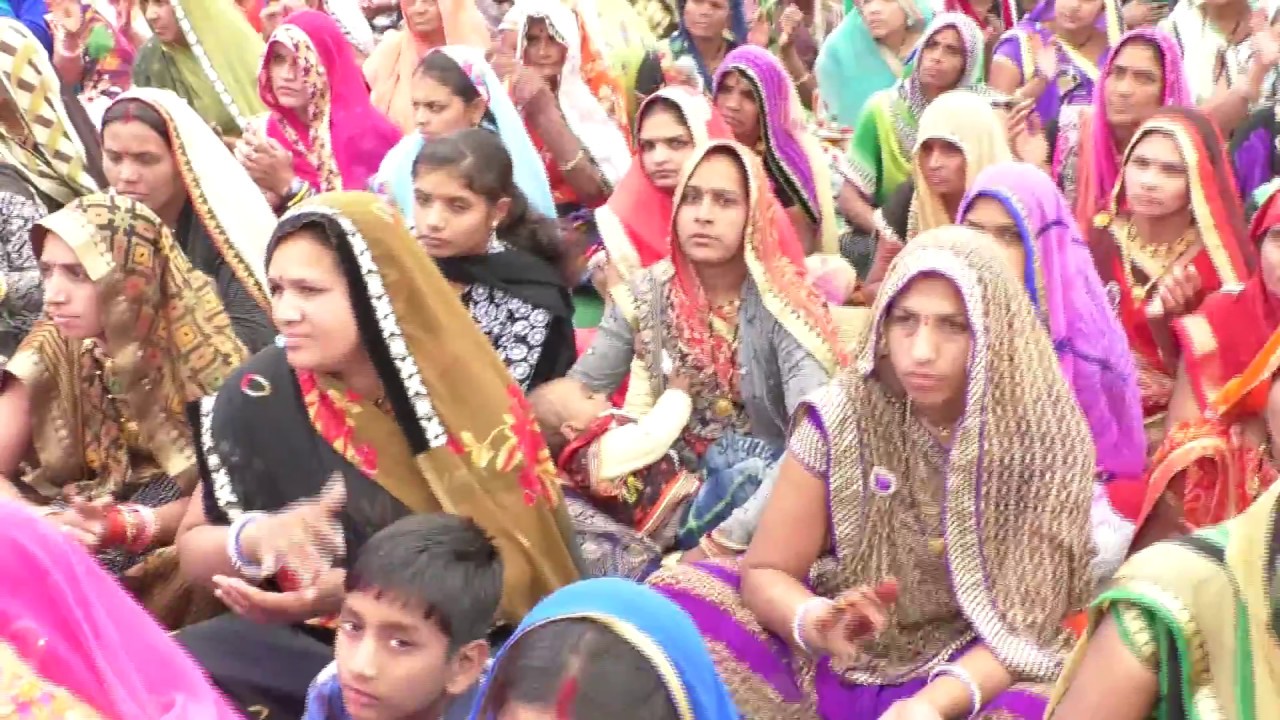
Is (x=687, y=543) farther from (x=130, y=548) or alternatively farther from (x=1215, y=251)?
(x=1215, y=251)

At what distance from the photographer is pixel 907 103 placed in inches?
203

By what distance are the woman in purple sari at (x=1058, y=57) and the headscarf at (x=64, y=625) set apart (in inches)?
165

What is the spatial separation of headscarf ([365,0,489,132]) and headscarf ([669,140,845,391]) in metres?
2.44

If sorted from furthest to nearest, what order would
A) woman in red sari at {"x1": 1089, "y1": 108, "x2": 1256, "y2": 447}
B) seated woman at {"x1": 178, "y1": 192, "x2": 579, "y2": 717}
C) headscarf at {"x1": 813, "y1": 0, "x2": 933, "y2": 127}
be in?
1. headscarf at {"x1": 813, "y1": 0, "x2": 933, "y2": 127}
2. woman in red sari at {"x1": 1089, "y1": 108, "x2": 1256, "y2": 447}
3. seated woman at {"x1": 178, "y1": 192, "x2": 579, "y2": 717}

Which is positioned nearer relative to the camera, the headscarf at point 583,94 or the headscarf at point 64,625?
the headscarf at point 64,625

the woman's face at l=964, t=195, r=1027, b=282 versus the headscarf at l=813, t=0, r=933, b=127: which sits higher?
the headscarf at l=813, t=0, r=933, b=127

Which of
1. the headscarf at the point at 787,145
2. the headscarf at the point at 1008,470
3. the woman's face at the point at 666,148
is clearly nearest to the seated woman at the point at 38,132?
the woman's face at the point at 666,148

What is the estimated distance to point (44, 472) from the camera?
2.66m

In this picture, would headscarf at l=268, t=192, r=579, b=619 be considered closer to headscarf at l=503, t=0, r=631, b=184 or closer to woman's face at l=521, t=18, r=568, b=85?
headscarf at l=503, t=0, r=631, b=184

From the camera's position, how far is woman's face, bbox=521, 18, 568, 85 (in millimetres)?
4992

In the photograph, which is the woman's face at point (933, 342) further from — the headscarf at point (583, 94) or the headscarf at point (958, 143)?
the headscarf at point (583, 94)

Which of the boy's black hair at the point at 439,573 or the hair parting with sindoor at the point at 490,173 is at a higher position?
the hair parting with sindoor at the point at 490,173

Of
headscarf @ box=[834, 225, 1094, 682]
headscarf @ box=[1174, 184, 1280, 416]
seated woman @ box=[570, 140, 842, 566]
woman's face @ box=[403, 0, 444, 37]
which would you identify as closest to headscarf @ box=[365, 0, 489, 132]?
woman's face @ box=[403, 0, 444, 37]

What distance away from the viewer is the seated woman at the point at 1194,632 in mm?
1555
